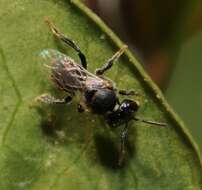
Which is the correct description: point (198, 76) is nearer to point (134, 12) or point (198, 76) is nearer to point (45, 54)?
point (134, 12)

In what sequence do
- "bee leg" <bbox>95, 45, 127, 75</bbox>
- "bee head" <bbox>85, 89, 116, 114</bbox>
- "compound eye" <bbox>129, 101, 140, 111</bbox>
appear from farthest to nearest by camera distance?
"bee head" <bbox>85, 89, 116, 114</bbox> < "compound eye" <bbox>129, 101, 140, 111</bbox> < "bee leg" <bbox>95, 45, 127, 75</bbox>

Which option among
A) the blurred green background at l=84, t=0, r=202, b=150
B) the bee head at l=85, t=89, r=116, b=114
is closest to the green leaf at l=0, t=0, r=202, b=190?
the bee head at l=85, t=89, r=116, b=114

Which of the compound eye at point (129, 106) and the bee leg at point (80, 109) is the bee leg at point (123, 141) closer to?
the compound eye at point (129, 106)

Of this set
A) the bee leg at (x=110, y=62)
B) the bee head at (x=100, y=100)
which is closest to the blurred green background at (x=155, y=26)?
the bee head at (x=100, y=100)

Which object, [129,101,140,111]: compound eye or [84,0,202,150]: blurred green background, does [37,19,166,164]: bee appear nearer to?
[129,101,140,111]: compound eye

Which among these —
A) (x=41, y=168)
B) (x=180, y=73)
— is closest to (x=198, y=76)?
(x=180, y=73)
